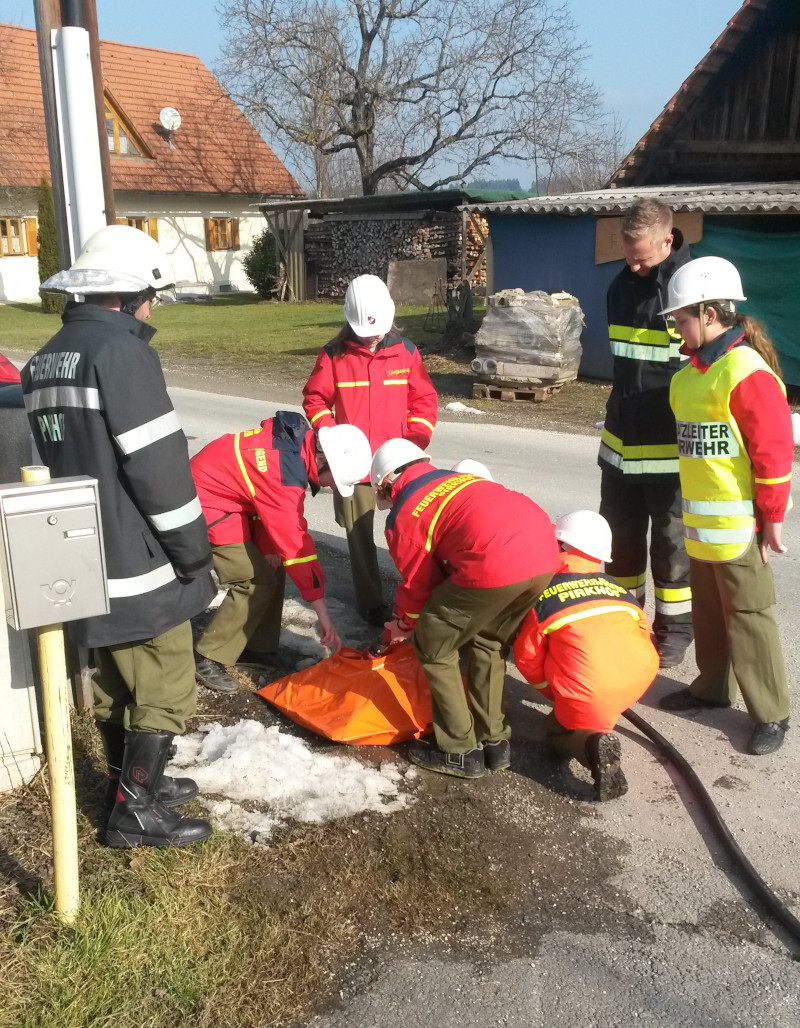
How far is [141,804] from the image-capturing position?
326cm

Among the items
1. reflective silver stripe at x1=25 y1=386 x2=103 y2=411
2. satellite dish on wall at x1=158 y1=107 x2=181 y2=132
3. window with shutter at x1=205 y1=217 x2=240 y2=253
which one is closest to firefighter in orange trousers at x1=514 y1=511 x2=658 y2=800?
reflective silver stripe at x1=25 y1=386 x2=103 y2=411

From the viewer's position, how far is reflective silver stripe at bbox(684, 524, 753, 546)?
3857 millimetres

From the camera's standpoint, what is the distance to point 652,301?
4621 millimetres

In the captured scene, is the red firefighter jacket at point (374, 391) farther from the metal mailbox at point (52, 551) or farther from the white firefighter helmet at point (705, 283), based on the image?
the metal mailbox at point (52, 551)

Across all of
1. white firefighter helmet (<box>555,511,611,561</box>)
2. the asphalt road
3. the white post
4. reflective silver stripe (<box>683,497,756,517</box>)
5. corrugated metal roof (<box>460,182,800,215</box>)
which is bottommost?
the asphalt road

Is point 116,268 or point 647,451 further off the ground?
point 116,268

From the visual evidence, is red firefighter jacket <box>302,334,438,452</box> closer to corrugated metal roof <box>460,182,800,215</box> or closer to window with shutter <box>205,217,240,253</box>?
corrugated metal roof <box>460,182,800,215</box>

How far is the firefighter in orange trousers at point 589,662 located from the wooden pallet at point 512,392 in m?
8.86

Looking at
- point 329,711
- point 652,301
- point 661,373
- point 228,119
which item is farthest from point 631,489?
point 228,119

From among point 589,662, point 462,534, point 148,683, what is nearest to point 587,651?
point 589,662

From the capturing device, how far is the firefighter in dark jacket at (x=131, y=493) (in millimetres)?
2867

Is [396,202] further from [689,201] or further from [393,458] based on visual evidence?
[393,458]

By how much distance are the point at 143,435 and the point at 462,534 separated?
1236mm

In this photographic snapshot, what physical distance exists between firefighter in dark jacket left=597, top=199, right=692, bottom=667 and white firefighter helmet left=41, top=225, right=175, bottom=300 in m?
2.39
